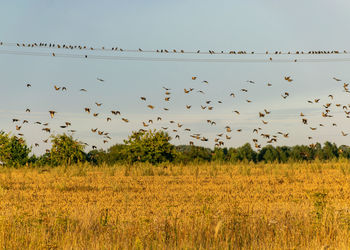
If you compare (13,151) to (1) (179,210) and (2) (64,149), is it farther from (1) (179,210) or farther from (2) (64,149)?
(1) (179,210)

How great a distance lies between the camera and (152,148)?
33656 millimetres

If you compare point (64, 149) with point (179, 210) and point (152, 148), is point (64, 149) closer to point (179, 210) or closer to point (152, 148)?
point (152, 148)

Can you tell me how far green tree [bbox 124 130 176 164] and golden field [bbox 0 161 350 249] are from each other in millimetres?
8362

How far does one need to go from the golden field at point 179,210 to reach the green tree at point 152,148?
8.36 m

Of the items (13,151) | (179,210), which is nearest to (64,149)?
(13,151)

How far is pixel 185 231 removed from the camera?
8.82m

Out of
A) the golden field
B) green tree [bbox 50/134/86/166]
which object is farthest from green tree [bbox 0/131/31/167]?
the golden field

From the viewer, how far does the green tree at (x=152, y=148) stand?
33625mm

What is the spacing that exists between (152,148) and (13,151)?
1195 centimetres

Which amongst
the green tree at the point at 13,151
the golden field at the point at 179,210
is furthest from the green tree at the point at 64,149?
the golden field at the point at 179,210

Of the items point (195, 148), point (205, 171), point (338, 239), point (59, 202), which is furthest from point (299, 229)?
point (195, 148)

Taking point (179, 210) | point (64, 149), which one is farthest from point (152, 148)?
point (179, 210)

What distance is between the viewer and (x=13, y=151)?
120 feet

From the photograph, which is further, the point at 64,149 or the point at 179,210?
the point at 64,149
